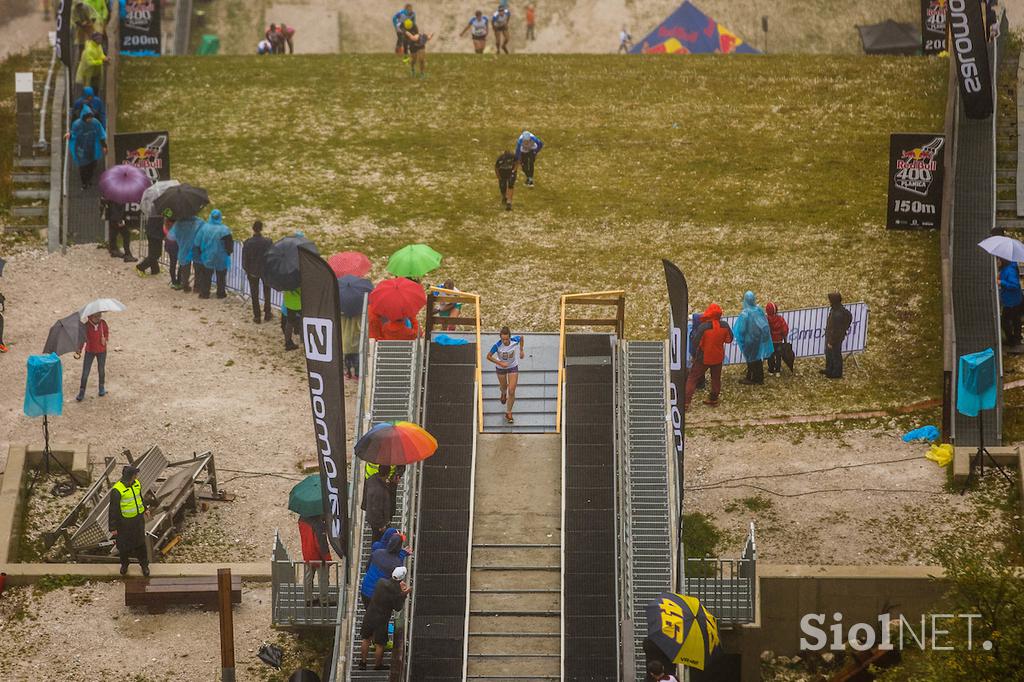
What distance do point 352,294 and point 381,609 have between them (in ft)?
29.7

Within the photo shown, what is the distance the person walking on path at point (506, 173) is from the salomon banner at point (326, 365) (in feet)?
51.5

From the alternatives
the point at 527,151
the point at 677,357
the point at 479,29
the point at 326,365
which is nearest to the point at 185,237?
the point at 527,151

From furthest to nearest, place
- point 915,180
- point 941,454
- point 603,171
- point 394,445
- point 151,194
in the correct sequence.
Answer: point 603,171 → point 915,180 → point 151,194 → point 941,454 → point 394,445

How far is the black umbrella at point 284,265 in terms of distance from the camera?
31.7 metres

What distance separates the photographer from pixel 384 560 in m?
22.7

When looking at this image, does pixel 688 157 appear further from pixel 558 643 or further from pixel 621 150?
pixel 558 643

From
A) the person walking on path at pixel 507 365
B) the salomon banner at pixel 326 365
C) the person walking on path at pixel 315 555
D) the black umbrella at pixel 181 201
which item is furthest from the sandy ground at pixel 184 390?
the salomon banner at pixel 326 365

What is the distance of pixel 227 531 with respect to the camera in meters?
28.0

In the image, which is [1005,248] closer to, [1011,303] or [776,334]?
[1011,303]

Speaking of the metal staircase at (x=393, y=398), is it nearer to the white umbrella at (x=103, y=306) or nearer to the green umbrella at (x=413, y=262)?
the green umbrella at (x=413, y=262)

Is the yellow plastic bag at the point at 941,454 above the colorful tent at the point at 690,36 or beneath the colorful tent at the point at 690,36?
beneath

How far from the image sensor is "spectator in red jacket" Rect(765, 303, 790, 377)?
104 ft

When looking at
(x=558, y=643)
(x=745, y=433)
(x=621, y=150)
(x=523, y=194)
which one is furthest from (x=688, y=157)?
(x=558, y=643)

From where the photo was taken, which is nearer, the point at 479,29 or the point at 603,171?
the point at 603,171
